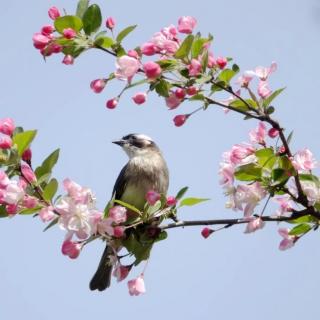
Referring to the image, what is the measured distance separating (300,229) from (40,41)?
1707 millimetres

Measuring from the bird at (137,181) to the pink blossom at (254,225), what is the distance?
253 cm

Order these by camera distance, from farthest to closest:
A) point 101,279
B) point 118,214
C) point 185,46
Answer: point 101,279
point 118,214
point 185,46

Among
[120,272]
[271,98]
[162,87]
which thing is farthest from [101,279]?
[271,98]

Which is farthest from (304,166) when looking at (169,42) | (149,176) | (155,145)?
(155,145)

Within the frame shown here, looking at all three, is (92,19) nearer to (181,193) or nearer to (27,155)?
(27,155)

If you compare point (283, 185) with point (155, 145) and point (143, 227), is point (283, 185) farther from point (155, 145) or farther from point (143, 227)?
point (155, 145)

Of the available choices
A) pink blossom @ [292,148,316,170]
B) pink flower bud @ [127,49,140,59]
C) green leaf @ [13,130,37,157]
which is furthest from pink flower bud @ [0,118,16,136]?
pink blossom @ [292,148,316,170]

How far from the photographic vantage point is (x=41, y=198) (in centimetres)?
300

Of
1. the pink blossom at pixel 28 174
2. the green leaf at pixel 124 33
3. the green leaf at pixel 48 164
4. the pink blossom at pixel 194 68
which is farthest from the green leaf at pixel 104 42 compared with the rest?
the pink blossom at pixel 28 174

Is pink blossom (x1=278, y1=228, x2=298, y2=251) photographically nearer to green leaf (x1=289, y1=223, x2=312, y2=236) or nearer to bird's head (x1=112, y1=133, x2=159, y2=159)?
green leaf (x1=289, y1=223, x2=312, y2=236)

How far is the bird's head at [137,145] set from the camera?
673cm

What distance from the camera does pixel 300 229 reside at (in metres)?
3.30

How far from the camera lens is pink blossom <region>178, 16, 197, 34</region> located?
10.2 ft

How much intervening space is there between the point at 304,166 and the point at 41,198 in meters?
A: 1.33
